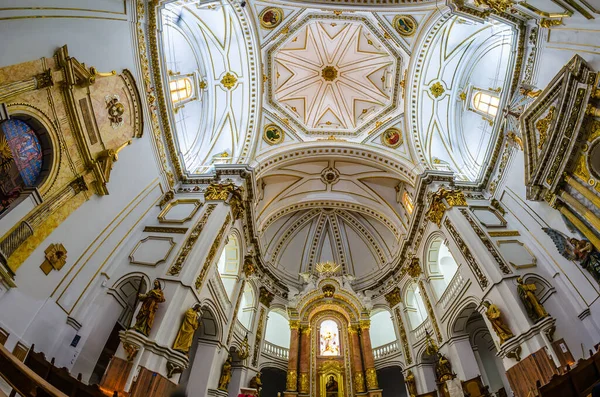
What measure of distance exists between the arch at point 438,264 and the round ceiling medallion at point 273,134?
9877 mm

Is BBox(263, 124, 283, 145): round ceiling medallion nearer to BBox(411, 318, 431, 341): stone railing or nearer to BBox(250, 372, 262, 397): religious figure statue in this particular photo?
BBox(250, 372, 262, 397): religious figure statue

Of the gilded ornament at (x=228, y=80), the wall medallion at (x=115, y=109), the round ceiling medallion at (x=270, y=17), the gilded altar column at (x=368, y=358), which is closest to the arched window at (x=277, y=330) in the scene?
the gilded altar column at (x=368, y=358)

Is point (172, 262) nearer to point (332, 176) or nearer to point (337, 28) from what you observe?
point (332, 176)

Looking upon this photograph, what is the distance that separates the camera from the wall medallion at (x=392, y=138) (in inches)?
730

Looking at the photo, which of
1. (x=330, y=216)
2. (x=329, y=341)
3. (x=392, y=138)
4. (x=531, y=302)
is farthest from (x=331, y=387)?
(x=392, y=138)

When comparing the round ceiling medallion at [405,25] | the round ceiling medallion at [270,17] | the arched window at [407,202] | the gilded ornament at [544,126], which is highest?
the round ceiling medallion at [270,17]

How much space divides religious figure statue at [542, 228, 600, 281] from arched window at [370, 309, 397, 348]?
35.4ft

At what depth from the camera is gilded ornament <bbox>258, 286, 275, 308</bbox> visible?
Result: 1772 cm

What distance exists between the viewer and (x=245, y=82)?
17531 mm

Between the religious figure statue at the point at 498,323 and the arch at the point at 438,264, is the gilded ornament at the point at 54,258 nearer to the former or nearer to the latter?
the religious figure statue at the point at 498,323

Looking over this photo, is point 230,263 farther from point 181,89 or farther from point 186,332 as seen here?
point 181,89

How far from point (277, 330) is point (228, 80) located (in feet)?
48.2

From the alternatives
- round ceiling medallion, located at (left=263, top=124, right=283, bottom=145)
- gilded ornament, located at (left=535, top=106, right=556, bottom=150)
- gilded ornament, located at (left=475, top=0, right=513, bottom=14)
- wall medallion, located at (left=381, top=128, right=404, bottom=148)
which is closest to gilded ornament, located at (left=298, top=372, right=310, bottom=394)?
round ceiling medallion, located at (left=263, top=124, right=283, bottom=145)

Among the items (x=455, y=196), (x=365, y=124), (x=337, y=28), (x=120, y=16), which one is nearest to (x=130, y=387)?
(x=120, y=16)
